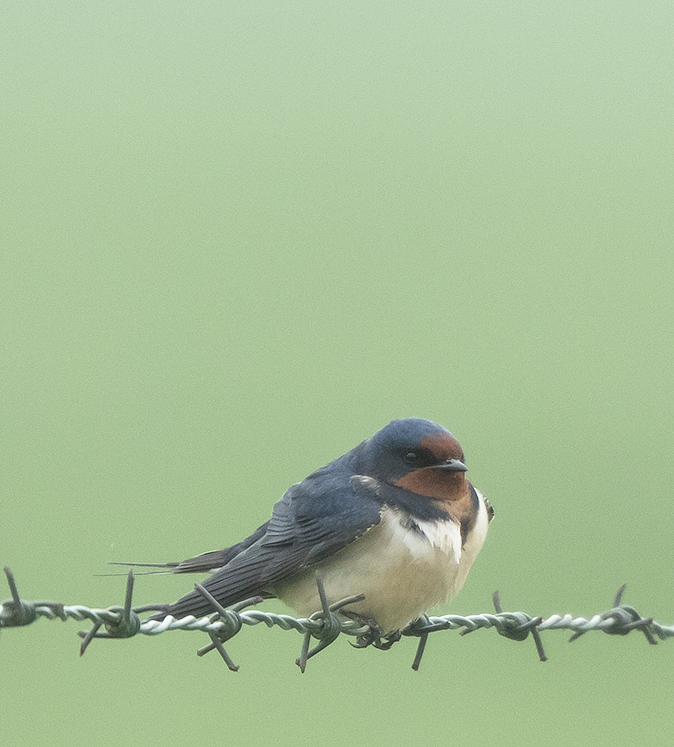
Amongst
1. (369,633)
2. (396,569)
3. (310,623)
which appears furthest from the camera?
(369,633)

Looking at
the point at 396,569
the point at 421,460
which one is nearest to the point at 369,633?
the point at 396,569

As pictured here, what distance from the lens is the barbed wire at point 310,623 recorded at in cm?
162

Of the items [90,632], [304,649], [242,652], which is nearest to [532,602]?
[242,652]

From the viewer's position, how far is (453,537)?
104 inches

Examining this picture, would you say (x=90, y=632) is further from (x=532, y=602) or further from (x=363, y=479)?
(x=532, y=602)

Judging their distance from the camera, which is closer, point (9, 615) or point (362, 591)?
point (9, 615)

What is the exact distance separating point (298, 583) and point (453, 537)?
0.40 m

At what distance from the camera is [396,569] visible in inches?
102

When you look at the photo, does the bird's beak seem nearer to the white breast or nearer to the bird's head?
the bird's head

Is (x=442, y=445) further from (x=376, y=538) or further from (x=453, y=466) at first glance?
(x=376, y=538)

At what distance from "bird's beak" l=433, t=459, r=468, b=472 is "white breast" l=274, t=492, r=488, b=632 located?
0.13m

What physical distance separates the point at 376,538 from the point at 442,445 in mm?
271

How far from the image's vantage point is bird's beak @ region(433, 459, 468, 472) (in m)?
2.66

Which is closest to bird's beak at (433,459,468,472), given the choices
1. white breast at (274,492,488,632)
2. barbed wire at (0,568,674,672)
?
white breast at (274,492,488,632)
